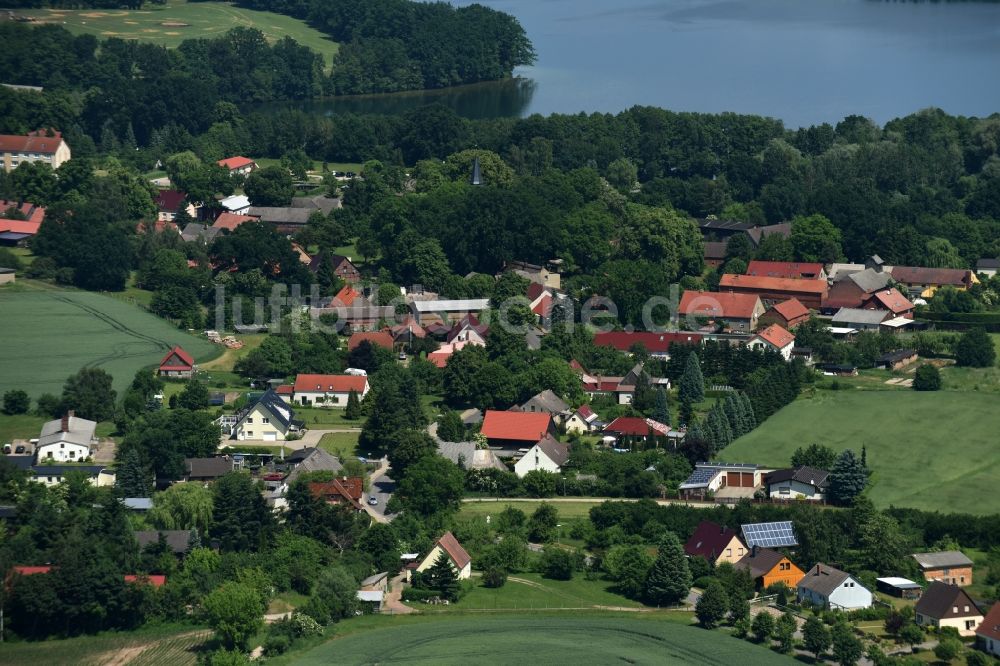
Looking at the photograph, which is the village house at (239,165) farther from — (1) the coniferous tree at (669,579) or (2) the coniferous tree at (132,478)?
(1) the coniferous tree at (669,579)

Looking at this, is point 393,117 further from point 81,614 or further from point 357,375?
point 81,614

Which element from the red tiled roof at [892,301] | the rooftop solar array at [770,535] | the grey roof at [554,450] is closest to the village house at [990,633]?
the rooftop solar array at [770,535]

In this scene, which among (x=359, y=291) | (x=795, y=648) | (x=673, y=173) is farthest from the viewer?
(x=673, y=173)

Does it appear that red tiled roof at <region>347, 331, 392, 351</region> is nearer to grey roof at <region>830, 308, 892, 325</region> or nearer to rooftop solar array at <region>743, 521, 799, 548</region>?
grey roof at <region>830, 308, 892, 325</region>

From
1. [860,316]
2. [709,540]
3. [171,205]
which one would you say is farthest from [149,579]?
[171,205]

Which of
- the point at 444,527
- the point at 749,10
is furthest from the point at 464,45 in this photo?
the point at 444,527

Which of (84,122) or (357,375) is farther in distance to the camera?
(84,122)
